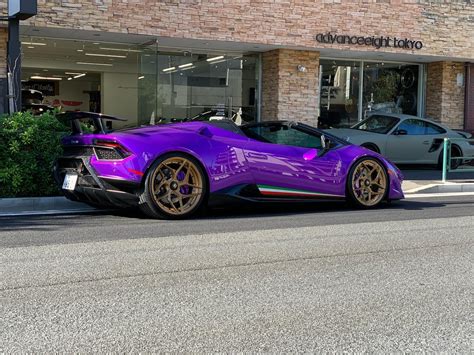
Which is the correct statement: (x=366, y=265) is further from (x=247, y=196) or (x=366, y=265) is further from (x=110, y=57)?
(x=110, y=57)

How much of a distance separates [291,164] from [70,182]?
302 centimetres

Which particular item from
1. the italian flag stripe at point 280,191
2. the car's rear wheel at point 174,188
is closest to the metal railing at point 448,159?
the italian flag stripe at point 280,191

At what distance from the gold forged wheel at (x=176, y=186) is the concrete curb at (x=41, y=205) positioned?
1587mm

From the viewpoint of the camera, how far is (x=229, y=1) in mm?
15938

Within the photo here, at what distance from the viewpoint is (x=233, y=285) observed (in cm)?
491

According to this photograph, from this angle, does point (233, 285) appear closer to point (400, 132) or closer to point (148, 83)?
point (400, 132)

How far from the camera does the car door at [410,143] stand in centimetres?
1527

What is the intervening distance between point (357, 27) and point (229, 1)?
4.07m

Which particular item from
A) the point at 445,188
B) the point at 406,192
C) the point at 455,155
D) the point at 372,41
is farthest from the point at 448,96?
the point at 406,192

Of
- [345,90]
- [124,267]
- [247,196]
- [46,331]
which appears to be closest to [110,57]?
[345,90]

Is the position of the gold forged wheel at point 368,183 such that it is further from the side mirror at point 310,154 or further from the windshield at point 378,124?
the windshield at point 378,124

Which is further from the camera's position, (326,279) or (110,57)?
(110,57)

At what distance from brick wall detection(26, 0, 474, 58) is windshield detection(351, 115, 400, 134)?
9.34 ft

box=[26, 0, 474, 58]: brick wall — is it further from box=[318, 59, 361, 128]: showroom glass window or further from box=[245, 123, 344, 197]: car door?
box=[245, 123, 344, 197]: car door
